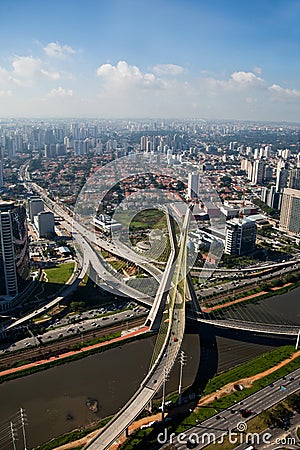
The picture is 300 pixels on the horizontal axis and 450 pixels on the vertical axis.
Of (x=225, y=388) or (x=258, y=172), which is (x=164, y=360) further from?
(x=258, y=172)

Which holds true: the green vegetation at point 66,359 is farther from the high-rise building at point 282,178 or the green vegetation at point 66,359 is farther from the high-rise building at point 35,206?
the high-rise building at point 282,178

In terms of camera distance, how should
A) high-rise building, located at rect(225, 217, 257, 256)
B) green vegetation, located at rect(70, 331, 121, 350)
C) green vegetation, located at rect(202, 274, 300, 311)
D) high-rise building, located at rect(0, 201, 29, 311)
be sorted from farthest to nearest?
high-rise building, located at rect(225, 217, 257, 256), green vegetation, located at rect(202, 274, 300, 311), high-rise building, located at rect(0, 201, 29, 311), green vegetation, located at rect(70, 331, 121, 350)

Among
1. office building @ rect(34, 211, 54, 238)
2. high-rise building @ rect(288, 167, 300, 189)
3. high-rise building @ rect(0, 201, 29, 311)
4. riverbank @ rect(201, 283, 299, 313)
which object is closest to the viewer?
high-rise building @ rect(0, 201, 29, 311)

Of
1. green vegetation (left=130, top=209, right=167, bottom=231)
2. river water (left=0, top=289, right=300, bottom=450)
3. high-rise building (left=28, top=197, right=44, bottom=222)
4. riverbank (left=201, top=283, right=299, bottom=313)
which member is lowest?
river water (left=0, top=289, right=300, bottom=450)

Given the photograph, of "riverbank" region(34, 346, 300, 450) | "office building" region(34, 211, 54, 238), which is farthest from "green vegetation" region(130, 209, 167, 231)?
"riverbank" region(34, 346, 300, 450)

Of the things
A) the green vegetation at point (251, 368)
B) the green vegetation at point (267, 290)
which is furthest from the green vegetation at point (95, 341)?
the green vegetation at point (267, 290)

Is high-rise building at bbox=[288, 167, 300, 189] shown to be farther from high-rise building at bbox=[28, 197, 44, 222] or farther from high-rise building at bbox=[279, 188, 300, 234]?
high-rise building at bbox=[28, 197, 44, 222]

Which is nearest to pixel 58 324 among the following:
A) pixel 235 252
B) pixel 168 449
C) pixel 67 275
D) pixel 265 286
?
pixel 67 275
